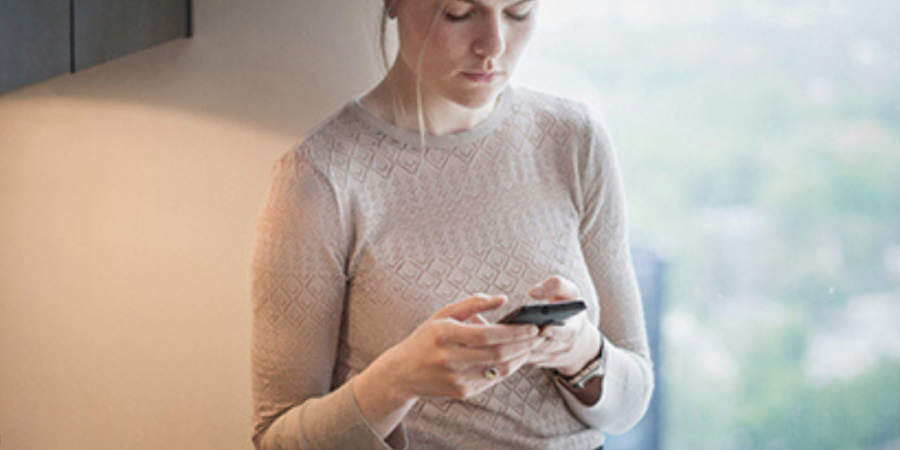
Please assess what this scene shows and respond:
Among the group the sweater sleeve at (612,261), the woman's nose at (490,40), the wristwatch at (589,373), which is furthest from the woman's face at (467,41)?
the wristwatch at (589,373)

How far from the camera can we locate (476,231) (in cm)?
144

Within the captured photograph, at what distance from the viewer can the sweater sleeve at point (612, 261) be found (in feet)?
5.00

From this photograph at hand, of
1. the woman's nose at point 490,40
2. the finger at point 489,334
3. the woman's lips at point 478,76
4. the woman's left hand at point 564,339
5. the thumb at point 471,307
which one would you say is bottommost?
the woman's left hand at point 564,339

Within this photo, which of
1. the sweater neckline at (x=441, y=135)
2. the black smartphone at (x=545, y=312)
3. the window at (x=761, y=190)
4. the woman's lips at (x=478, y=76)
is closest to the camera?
the black smartphone at (x=545, y=312)

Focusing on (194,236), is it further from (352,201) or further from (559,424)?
(559,424)

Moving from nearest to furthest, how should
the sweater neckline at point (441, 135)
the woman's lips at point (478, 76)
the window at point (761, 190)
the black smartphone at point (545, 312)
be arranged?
the black smartphone at point (545, 312), the woman's lips at point (478, 76), the sweater neckline at point (441, 135), the window at point (761, 190)

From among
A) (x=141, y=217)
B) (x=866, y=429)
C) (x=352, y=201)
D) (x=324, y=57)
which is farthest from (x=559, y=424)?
(x=141, y=217)

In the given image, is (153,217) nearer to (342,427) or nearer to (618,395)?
(342,427)

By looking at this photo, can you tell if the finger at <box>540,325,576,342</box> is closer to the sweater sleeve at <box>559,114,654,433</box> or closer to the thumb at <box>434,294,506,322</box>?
the thumb at <box>434,294,506,322</box>

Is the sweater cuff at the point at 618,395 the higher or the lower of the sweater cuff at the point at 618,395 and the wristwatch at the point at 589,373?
the lower

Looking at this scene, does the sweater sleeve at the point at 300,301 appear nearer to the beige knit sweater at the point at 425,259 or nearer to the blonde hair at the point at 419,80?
the beige knit sweater at the point at 425,259

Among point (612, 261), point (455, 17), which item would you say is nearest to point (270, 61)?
point (455, 17)

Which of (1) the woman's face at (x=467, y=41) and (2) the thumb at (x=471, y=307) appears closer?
(2) the thumb at (x=471, y=307)

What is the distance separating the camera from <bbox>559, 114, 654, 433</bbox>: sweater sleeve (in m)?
1.52
